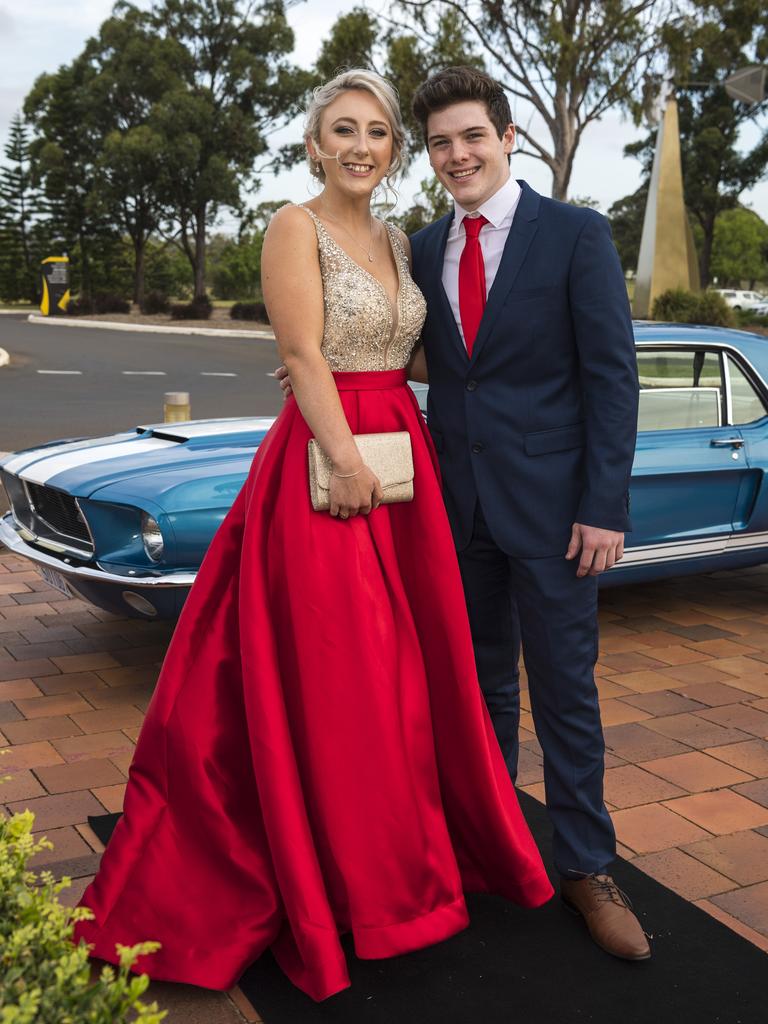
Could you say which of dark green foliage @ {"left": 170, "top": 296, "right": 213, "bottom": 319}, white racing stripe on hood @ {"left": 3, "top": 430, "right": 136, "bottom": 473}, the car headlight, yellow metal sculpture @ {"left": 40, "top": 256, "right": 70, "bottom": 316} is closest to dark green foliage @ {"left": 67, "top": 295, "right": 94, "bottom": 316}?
yellow metal sculpture @ {"left": 40, "top": 256, "right": 70, "bottom": 316}

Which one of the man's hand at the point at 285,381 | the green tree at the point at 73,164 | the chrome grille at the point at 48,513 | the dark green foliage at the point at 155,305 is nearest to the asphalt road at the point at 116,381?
the chrome grille at the point at 48,513

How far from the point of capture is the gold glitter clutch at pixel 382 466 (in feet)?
8.21

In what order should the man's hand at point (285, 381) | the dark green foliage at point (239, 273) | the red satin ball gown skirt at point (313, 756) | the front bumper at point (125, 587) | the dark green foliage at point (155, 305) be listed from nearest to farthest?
the red satin ball gown skirt at point (313, 756)
the man's hand at point (285, 381)
the front bumper at point (125, 587)
the dark green foliage at point (155, 305)
the dark green foliage at point (239, 273)

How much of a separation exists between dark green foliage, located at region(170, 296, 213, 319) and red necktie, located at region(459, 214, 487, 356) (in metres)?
32.2

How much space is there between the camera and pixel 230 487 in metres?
3.93

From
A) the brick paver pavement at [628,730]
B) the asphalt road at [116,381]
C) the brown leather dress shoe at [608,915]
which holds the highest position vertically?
the brown leather dress shoe at [608,915]

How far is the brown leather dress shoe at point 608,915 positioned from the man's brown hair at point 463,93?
181 centimetres

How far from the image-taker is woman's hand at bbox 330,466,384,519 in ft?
8.16

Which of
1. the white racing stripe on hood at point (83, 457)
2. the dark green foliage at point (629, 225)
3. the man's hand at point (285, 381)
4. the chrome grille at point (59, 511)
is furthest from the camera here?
the dark green foliage at point (629, 225)

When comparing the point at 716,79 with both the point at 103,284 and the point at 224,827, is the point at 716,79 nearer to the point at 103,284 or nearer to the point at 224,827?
the point at 103,284

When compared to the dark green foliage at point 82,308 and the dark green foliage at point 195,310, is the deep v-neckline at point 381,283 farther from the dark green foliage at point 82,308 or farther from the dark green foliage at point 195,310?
the dark green foliage at point 82,308

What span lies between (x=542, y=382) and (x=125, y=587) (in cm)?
190

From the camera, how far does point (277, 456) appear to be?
261 cm

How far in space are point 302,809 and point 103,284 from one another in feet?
158
